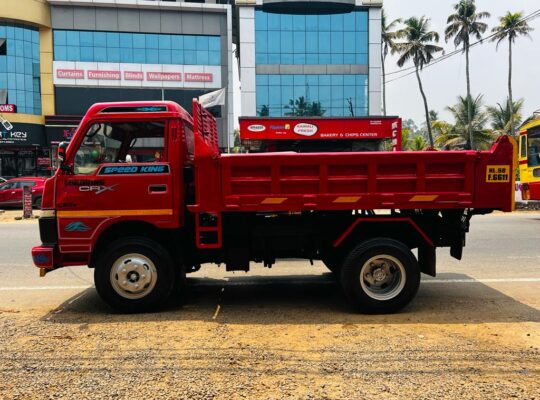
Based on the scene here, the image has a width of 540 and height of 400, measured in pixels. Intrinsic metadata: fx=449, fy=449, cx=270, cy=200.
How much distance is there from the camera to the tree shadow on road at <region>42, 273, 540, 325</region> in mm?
5008

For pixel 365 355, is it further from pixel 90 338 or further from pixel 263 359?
pixel 90 338

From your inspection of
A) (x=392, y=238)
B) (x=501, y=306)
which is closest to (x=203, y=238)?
(x=392, y=238)

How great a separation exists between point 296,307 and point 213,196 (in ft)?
5.61

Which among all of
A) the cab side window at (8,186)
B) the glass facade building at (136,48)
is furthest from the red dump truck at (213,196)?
the glass facade building at (136,48)

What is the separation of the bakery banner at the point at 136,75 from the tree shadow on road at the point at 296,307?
105 ft

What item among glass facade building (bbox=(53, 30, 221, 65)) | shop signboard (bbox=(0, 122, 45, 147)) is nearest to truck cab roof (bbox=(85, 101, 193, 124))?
shop signboard (bbox=(0, 122, 45, 147))

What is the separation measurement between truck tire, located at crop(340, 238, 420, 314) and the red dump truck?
1 cm

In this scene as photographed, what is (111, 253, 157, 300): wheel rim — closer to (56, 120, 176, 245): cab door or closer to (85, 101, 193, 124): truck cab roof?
(56, 120, 176, 245): cab door

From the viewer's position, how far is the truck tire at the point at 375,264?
5.12m

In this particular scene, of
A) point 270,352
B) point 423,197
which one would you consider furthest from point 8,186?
point 423,197

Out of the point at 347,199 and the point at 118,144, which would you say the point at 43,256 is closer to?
the point at 118,144

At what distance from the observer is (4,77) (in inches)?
1302

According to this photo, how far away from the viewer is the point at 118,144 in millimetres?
5398

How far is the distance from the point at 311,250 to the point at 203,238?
134 cm
